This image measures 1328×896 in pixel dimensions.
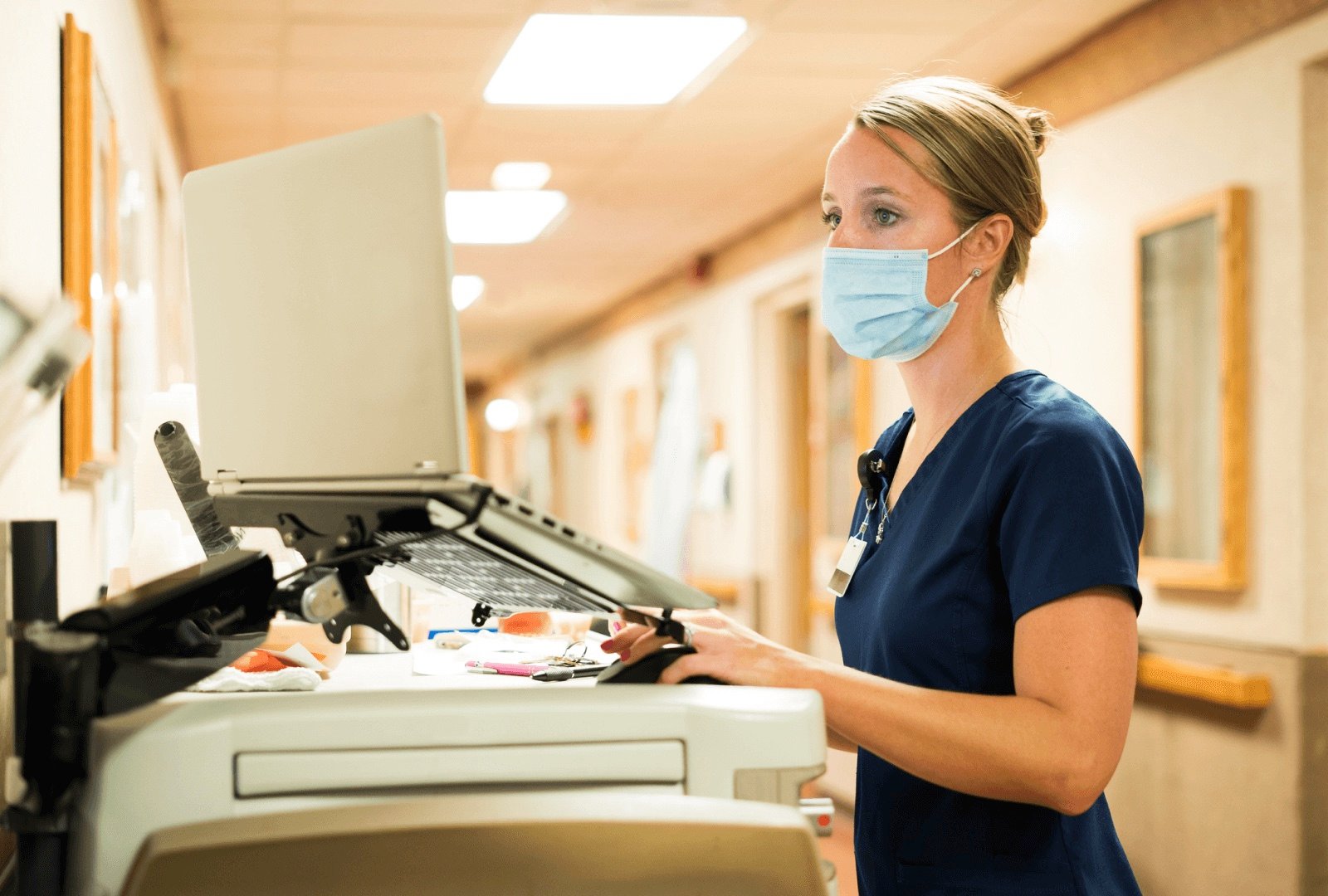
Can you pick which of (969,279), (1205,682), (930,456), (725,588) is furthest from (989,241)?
(725,588)

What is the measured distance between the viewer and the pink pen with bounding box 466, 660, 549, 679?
1322 millimetres

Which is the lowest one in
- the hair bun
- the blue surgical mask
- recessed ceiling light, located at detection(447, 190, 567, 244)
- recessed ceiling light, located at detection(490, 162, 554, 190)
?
the blue surgical mask

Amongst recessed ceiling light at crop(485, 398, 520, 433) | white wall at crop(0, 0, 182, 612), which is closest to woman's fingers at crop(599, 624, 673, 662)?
white wall at crop(0, 0, 182, 612)

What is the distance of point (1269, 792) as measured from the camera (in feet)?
10.7

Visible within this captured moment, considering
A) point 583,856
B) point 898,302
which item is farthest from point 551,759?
point 898,302

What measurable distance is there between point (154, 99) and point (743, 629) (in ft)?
11.6

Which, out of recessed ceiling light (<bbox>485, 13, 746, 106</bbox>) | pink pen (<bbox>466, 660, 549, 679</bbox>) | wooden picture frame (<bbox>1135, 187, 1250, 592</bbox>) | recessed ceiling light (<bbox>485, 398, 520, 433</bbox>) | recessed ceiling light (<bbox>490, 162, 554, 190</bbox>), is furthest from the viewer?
recessed ceiling light (<bbox>485, 398, 520, 433</bbox>)

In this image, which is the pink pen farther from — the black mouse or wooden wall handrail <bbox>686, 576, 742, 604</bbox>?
wooden wall handrail <bbox>686, 576, 742, 604</bbox>

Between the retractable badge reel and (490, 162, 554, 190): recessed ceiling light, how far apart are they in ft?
14.6

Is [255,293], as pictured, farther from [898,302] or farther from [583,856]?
[898,302]

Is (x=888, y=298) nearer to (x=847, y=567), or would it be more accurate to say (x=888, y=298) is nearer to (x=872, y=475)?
(x=872, y=475)

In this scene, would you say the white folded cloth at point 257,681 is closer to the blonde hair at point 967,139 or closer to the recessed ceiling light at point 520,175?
the blonde hair at point 967,139

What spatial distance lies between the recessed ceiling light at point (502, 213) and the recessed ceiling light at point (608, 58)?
145cm

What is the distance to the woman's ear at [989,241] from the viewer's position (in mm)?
1423
